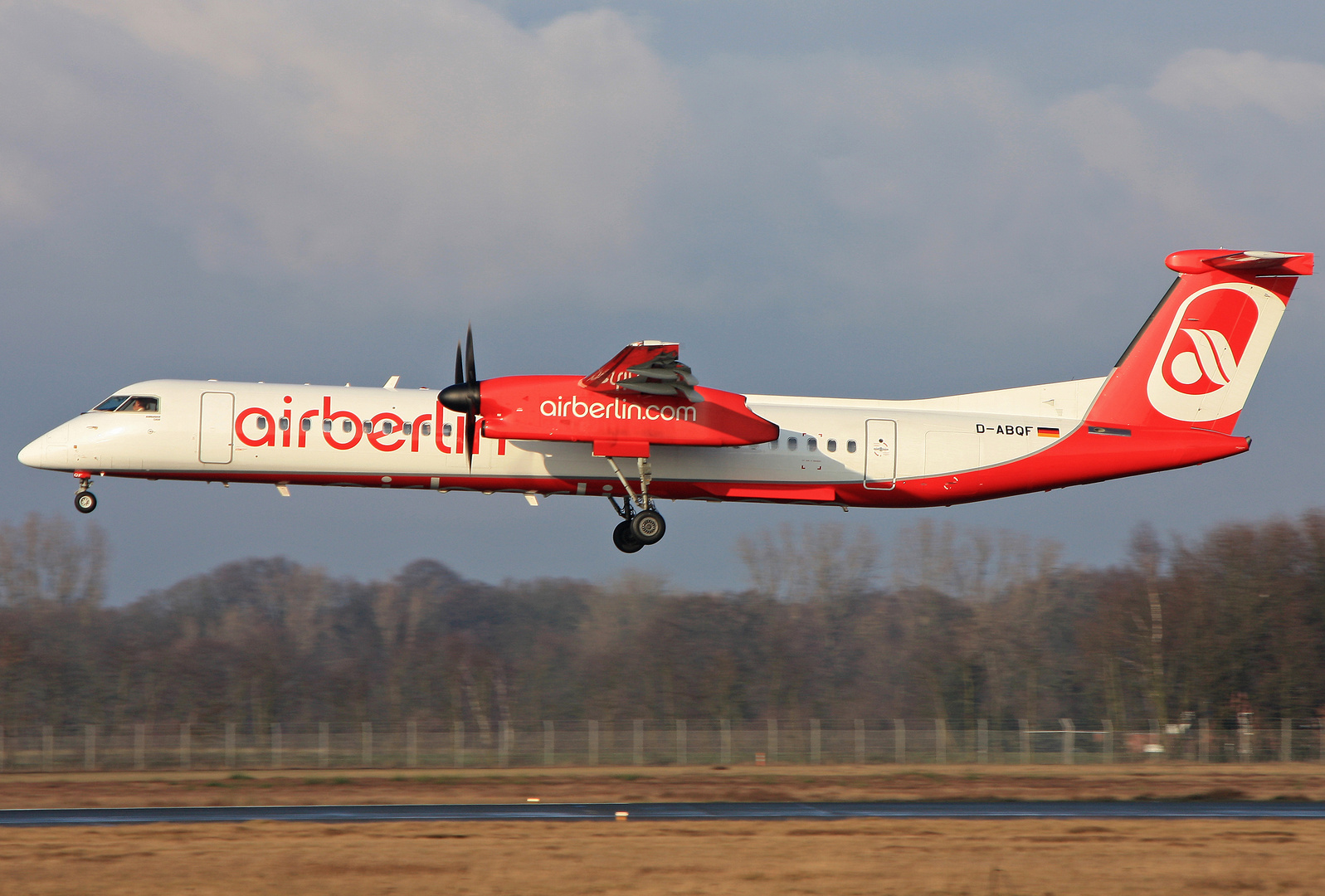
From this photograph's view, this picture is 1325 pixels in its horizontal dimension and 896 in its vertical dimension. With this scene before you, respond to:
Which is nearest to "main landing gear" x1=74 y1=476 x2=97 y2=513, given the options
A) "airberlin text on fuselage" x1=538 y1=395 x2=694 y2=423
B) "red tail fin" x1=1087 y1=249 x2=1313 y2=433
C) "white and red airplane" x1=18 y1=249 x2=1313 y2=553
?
"white and red airplane" x1=18 y1=249 x2=1313 y2=553

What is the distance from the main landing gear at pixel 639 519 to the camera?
23.4 meters

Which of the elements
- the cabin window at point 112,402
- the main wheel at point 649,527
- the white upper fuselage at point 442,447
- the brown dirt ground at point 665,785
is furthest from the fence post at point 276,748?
the main wheel at point 649,527

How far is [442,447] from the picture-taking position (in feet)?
75.0

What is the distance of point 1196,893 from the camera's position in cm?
1661

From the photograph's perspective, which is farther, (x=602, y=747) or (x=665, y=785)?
(x=602, y=747)

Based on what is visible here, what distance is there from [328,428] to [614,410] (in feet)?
17.1

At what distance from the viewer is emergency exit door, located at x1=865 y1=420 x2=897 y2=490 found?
2409 cm

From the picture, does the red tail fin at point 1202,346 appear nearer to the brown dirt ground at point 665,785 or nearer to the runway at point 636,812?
the runway at point 636,812

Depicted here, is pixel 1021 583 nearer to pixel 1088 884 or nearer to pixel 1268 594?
pixel 1268 594

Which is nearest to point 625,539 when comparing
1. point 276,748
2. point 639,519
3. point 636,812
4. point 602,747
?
point 639,519

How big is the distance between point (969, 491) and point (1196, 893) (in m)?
9.61

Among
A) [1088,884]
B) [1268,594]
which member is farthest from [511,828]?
[1268,594]

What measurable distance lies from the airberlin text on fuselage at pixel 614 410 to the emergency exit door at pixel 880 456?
3.76 m

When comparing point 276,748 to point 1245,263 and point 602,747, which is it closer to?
point 602,747
